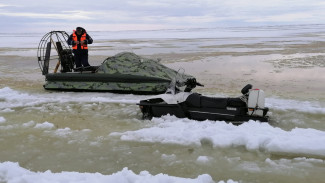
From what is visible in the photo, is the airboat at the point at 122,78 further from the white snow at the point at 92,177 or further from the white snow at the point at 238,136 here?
the white snow at the point at 92,177

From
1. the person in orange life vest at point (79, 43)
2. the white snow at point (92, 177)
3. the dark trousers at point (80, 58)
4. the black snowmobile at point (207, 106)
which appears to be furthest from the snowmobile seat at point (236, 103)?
the dark trousers at point (80, 58)

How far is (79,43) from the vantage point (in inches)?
395

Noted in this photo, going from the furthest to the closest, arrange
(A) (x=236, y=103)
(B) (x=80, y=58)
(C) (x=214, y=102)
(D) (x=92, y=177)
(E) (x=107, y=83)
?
(B) (x=80, y=58) → (E) (x=107, y=83) → (C) (x=214, y=102) → (A) (x=236, y=103) → (D) (x=92, y=177)

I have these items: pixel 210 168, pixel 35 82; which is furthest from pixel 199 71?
pixel 210 168

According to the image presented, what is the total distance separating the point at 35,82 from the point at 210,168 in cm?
928

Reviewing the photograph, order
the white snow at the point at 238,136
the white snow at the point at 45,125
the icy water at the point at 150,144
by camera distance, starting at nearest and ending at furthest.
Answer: the icy water at the point at 150,144, the white snow at the point at 238,136, the white snow at the point at 45,125

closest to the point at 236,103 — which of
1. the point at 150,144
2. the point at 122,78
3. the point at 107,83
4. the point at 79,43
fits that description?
the point at 150,144

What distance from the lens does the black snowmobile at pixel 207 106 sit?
18.3 feet

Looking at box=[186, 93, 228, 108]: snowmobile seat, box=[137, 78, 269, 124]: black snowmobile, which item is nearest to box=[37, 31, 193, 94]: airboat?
box=[137, 78, 269, 124]: black snowmobile

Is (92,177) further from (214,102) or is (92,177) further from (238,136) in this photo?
(214,102)

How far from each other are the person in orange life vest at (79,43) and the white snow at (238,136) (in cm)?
534

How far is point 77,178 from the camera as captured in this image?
3850mm

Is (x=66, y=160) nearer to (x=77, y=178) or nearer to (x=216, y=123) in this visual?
(x=77, y=178)

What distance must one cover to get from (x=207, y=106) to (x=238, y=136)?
1.08 m
